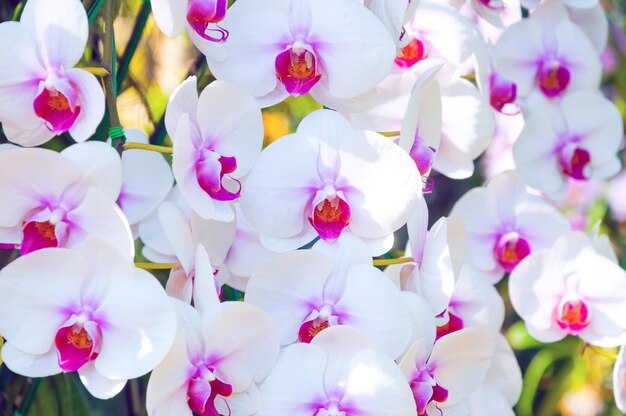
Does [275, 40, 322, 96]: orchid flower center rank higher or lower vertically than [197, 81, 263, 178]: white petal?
higher

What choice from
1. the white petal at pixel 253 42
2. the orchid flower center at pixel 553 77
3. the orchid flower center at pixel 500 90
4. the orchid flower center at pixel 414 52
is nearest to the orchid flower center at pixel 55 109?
the white petal at pixel 253 42

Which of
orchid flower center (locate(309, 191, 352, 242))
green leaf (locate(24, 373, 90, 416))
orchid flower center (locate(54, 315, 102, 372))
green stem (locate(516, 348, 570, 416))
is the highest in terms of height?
orchid flower center (locate(309, 191, 352, 242))

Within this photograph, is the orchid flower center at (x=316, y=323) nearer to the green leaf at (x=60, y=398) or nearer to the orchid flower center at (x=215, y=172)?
the orchid flower center at (x=215, y=172)

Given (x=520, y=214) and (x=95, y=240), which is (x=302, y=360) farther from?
(x=520, y=214)

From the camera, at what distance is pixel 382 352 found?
1.94 feet

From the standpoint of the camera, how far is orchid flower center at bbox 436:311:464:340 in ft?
2.58

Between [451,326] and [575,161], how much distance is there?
0.95 feet

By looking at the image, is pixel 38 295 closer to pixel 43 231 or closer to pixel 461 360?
pixel 43 231

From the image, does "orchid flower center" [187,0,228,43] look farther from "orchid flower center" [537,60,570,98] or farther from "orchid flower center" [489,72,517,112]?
"orchid flower center" [537,60,570,98]

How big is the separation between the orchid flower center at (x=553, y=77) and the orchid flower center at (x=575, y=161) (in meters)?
0.06

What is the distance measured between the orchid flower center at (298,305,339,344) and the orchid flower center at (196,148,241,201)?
9 cm

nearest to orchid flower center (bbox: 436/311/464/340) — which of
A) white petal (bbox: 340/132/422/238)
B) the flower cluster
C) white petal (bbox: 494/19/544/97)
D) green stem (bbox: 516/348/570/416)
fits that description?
the flower cluster

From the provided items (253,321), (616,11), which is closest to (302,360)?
(253,321)

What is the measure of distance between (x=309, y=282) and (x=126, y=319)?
4.9 inches
